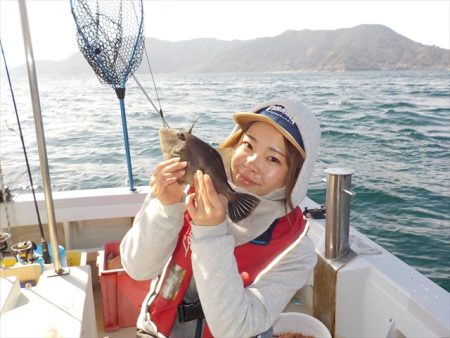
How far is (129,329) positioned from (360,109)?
23.6 meters

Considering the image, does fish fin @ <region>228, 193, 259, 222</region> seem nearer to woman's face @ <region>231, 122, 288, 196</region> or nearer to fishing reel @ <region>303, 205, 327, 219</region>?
woman's face @ <region>231, 122, 288, 196</region>

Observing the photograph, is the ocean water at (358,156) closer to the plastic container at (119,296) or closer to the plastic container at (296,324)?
the plastic container at (119,296)

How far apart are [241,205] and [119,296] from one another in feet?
7.31

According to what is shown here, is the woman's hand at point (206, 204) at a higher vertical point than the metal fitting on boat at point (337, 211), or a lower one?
higher

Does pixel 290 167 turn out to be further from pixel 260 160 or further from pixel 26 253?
pixel 26 253

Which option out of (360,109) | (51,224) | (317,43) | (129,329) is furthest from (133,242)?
(317,43)

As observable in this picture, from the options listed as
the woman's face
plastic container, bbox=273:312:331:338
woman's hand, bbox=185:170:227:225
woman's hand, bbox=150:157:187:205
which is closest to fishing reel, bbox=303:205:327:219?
plastic container, bbox=273:312:331:338

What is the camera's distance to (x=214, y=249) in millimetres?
1695

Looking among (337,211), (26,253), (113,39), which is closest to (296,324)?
(337,211)

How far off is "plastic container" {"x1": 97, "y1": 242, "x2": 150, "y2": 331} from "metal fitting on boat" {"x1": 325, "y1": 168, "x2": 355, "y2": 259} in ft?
5.50

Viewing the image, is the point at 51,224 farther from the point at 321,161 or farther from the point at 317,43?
the point at 317,43

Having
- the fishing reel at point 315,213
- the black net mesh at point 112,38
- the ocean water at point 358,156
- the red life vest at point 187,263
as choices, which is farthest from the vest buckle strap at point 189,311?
the ocean water at point 358,156

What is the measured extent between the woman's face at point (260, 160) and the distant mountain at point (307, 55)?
11868 centimetres

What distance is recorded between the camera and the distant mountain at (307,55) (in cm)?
12769
